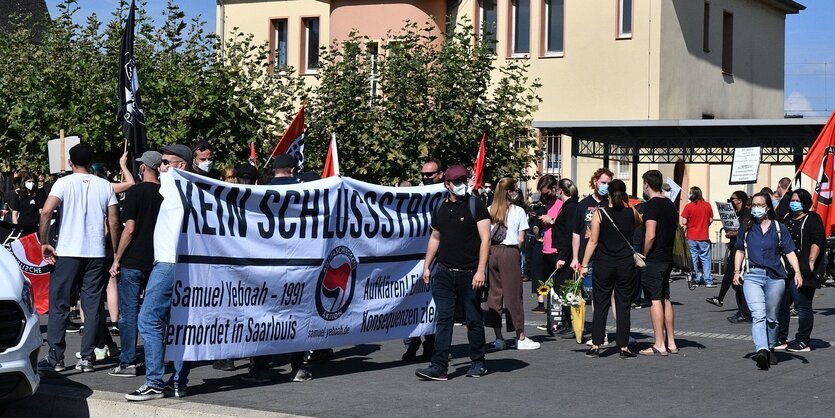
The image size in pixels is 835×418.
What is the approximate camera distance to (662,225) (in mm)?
12977

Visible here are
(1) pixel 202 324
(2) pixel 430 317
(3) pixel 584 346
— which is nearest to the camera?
(1) pixel 202 324

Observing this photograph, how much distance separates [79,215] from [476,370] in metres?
3.66

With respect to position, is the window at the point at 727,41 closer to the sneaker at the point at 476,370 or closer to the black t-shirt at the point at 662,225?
the black t-shirt at the point at 662,225

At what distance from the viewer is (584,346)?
1367 centimetres

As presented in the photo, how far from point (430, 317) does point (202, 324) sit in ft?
9.94

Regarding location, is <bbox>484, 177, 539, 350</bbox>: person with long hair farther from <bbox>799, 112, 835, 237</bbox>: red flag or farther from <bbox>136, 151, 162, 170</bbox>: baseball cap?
<bbox>799, 112, 835, 237</bbox>: red flag

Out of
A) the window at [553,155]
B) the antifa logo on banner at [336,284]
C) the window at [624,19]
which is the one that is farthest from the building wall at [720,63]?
the antifa logo on banner at [336,284]

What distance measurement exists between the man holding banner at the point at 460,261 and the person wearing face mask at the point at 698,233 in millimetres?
14468

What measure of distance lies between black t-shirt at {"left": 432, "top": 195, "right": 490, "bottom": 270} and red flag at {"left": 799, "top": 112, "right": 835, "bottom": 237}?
6.77m

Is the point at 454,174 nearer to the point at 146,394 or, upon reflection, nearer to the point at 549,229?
the point at 146,394

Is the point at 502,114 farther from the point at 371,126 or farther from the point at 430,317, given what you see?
the point at 430,317

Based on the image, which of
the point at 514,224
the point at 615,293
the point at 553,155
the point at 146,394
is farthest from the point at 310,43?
the point at 146,394

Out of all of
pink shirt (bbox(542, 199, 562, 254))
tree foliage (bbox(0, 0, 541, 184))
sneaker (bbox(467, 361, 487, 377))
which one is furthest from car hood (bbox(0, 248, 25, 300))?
tree foliage (bbox(0, 0, 541, 184))

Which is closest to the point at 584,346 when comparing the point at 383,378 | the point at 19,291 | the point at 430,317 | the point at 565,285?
the point at 565,285
